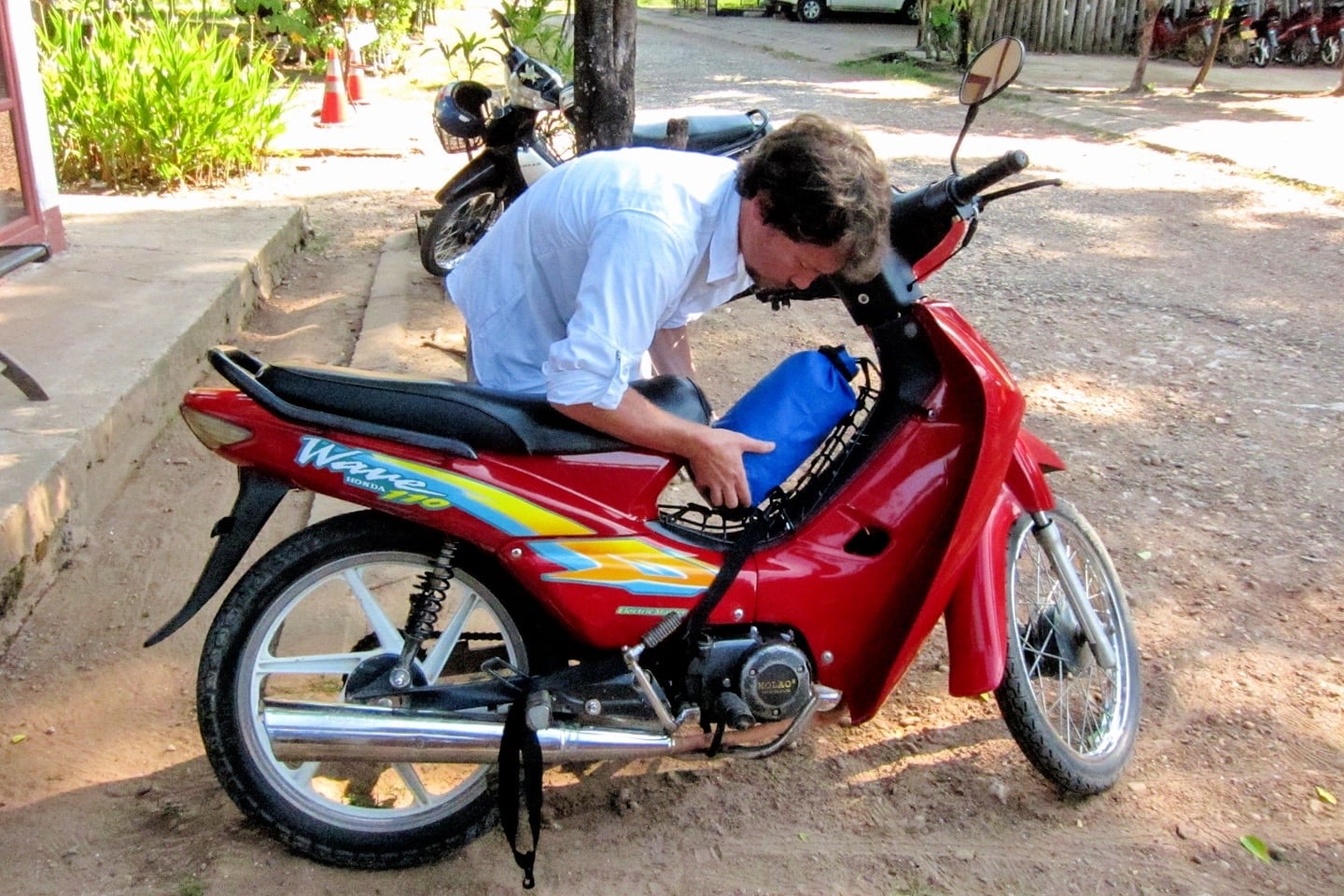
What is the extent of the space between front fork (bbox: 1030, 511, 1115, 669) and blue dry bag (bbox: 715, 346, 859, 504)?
0.55 meters

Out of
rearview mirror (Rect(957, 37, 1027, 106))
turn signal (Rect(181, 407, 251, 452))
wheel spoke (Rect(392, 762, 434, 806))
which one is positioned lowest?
wheel spoke (Rect(392, 762, 434, 806))

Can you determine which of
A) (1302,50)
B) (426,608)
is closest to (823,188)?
(426,608)

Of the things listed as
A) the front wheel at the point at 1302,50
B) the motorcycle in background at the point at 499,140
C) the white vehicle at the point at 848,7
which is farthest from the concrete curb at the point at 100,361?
the white vehicle at the point at 848,7

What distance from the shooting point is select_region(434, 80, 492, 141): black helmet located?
6020 mm

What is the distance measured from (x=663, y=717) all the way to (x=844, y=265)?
0.94 m

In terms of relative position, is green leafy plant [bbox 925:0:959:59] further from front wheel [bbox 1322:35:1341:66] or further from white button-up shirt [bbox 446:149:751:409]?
white button-up shirt [bbox 446:149:751:409]

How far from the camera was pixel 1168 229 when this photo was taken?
7.31 m

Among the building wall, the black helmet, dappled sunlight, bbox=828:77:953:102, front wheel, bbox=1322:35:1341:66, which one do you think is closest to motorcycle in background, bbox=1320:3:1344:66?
front wheel, bbox=1322:35:1341:66

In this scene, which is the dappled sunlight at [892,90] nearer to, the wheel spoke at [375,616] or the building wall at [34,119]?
the building wall at [34,119]

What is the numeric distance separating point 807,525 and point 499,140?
406 centimetres

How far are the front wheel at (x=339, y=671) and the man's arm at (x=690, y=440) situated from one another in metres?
0.40

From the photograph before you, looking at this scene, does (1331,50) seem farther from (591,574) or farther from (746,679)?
(591,574)

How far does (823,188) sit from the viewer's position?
6.73 ft

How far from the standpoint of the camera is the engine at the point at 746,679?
7.60ft
